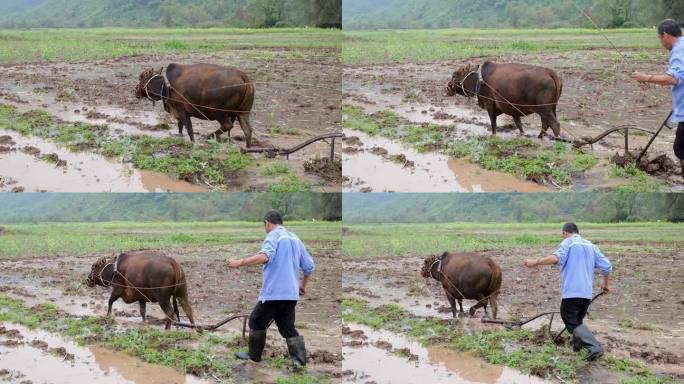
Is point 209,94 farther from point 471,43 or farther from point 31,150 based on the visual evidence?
point 471,43

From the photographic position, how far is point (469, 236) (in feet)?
56.7

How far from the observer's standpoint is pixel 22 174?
11.1 meters

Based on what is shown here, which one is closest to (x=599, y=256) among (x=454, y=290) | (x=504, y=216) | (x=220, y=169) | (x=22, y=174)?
(x=454, y=290)

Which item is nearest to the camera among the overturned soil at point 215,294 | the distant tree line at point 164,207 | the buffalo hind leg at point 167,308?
the overturned soil at point 215,294

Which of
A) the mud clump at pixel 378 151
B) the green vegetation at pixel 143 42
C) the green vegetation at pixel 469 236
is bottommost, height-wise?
the green vegetation at pixel 469 236

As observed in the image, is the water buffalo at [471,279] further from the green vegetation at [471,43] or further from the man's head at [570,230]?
the green vegetation at [471,43]

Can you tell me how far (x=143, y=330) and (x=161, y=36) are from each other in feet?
35.3

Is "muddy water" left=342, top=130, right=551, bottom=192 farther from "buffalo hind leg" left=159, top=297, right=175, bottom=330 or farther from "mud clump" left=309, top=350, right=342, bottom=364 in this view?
"buffalo hind leg" left=159, top=297, right=175, bottom=330

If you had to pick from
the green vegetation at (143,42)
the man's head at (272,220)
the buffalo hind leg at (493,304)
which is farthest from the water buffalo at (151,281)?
the green vegetation at (143,42)

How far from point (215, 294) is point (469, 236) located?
256 inches

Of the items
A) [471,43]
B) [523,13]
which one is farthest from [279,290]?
[523,13]

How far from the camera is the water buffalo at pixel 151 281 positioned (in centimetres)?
1027

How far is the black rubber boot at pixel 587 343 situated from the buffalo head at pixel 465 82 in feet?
12.3

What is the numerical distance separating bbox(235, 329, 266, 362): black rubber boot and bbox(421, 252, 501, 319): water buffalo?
2.92 m
